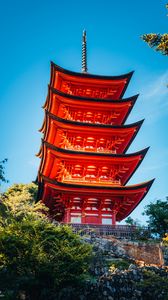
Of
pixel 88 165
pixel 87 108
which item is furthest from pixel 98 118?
pixel 88 165

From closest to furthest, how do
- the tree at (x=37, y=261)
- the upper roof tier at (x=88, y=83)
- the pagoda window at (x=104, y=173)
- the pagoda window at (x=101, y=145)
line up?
the tree at (x=37, y=261) → the pagoda window at (x=104, y=173) → the pagoda window at (x=101, y=145) → the upper roof tier at (x=88, y=83)

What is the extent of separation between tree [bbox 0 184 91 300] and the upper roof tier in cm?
1637

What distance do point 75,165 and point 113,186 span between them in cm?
321

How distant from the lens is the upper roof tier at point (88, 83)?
24.8 meters

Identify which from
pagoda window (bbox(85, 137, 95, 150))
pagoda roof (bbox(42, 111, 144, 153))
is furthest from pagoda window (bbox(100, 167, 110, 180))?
pagoda roof (bbox(42, 111, 144, 153))

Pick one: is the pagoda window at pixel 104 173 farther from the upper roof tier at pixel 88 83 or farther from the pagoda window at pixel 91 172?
the upper roof tier at pixel 88 83

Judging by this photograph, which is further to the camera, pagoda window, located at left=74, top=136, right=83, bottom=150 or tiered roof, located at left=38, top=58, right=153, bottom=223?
pagoda window, located at left=74, top=136, right=83, bottom=150

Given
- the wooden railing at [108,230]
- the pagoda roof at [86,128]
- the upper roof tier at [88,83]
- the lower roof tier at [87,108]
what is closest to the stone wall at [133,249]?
the wooden railing at [108,230]

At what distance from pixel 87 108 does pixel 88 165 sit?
5113 mm

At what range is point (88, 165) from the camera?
2123 centimetres

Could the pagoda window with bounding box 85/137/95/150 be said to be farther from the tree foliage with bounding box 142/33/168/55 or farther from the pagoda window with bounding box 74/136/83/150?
the tree foliage with bounding box 142/33/168/55

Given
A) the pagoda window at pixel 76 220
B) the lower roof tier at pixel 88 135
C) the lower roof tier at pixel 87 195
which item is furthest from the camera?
the lower roof tier at pixel 88 135

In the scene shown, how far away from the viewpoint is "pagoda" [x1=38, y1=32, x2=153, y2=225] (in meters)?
19.6

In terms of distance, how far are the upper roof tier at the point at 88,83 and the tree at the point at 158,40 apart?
549 inches
